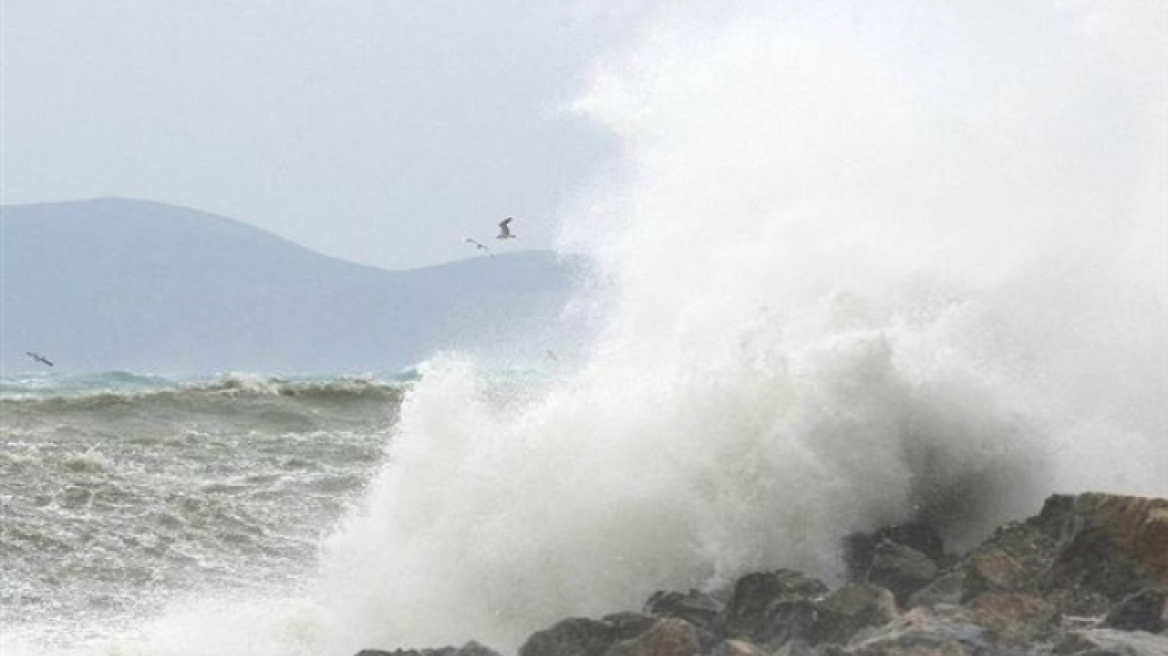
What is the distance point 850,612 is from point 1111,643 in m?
1.40

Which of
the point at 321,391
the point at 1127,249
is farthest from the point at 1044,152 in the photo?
the point at 321,391

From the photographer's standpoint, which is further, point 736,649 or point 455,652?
point 455,652

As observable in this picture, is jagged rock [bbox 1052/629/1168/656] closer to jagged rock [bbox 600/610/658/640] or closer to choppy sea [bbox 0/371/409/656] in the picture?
jagged rock [bbox 600/610/658/640]

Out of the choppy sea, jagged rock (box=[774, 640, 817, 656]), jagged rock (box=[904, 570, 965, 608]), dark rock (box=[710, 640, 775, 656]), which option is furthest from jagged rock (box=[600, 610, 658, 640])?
the choppy sea

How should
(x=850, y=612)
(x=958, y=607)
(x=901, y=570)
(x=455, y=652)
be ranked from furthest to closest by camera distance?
(x=901, y=570) → (x=455, y=652) → (x=850, y=612) → (x=958, y=607)

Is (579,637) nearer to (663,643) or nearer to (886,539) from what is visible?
(663,643)

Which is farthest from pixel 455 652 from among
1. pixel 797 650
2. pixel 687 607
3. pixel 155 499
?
pixel 155 499

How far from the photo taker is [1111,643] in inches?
273

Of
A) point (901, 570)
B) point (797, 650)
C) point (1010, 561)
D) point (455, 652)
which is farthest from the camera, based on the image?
point (901, 570)

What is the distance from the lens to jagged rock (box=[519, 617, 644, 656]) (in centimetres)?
817

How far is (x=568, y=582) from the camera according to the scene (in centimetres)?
1052

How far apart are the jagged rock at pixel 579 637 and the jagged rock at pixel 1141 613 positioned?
6.69 feet

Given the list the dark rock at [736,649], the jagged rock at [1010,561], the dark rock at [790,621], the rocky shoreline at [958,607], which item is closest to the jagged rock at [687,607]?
the rocky shoreline at [958,607]

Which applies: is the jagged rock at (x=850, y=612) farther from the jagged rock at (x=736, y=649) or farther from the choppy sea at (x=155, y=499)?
the choppy sea at (x=155, y=499)
